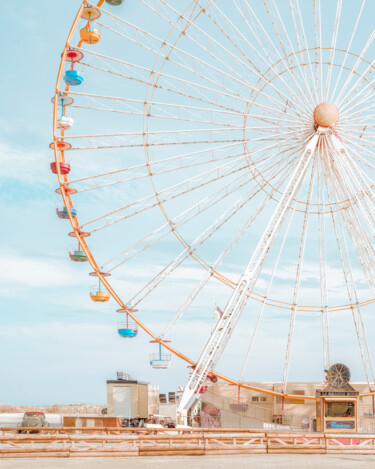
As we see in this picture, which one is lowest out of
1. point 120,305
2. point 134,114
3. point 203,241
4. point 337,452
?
point 337,452

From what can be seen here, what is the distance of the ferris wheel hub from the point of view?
33.2 meters

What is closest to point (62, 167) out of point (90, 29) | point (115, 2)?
point (90, 29)

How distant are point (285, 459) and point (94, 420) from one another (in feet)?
65.6

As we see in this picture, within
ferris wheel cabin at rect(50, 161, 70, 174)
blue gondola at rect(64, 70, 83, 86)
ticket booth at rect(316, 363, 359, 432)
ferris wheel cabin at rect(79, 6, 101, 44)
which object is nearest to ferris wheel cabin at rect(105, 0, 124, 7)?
ferris wheel cabin at rect(79, 6, 101, 44)

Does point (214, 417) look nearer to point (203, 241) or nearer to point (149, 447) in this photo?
point (203, 241)

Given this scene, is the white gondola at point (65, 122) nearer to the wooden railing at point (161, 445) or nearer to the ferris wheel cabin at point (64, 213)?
the ferris wheel cabin at point (64, 213)

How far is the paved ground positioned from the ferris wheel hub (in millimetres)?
15365

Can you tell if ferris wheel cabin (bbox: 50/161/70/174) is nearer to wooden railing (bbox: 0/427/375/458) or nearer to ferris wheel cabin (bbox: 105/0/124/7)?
ferris wheel cabin (bbox: 105/0/124/7)

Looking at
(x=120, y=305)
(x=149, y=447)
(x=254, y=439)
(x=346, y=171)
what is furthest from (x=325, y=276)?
(x=149, y=447)

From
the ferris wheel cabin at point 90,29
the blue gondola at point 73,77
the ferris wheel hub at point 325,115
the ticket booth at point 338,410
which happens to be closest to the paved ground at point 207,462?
the ticket booth at point 338,410

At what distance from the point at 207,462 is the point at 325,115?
58.5ft

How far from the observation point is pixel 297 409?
46.0 meters

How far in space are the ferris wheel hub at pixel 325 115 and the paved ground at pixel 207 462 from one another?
1537 centimetres

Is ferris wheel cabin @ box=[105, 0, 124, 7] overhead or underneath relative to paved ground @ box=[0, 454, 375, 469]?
overhead
